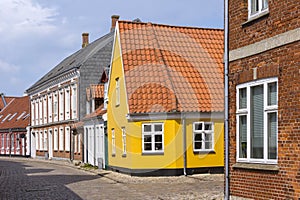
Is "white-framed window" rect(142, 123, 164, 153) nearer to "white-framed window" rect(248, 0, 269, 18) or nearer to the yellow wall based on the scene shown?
the yellow wall

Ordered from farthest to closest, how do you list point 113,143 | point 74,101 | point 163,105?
point 74,101, point 113,143, point 163,105

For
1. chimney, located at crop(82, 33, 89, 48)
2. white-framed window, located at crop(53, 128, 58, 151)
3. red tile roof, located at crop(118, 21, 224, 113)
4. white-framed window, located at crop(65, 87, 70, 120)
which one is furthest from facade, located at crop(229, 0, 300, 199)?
chimney, located at crop(82, 33, 89, 48)

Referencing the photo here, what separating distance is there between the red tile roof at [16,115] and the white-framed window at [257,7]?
46.0 metres

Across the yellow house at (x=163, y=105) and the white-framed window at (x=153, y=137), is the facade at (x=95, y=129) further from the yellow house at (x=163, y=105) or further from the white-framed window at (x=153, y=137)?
the white-framed window at (x=153, y=137)

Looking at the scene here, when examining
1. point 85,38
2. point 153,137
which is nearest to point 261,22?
point 153,137

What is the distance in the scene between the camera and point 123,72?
26094 mm

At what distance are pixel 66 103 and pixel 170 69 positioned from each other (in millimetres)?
18383

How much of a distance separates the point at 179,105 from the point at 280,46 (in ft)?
43.7

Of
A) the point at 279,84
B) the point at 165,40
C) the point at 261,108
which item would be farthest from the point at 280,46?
the point at 165,40

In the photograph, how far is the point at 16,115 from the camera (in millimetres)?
62688

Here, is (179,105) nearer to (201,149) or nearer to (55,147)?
(201,149)

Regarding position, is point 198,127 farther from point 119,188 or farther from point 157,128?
point 119,188

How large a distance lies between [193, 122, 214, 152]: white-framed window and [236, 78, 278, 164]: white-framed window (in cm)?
1157

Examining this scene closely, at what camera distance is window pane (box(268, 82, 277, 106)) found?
1180cm
